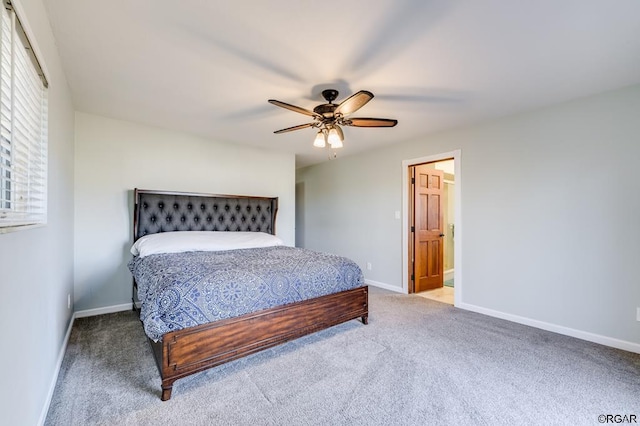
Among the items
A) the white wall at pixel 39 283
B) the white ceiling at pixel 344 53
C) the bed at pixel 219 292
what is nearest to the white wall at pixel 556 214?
the white ceiling at pixel 344 53

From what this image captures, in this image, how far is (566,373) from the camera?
1995 mm

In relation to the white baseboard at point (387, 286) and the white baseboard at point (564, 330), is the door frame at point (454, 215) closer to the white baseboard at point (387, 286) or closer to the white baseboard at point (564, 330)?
the white baseboard at point (387, 286)

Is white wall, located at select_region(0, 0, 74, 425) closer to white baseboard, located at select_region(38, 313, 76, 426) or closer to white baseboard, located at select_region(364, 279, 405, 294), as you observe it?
white baseboard, located at select_region(38, 313, 76, 426)

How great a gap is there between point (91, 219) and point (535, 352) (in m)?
4.54

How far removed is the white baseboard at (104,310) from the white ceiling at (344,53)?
219cm

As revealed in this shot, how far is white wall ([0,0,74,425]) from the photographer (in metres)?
1.05

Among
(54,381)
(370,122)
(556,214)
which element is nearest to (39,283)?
(54,381)

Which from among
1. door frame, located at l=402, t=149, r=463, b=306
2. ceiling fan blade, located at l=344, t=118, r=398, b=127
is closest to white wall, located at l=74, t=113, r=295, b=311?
ceiling fan blade, located at l=344, t=118, r=398, b=127

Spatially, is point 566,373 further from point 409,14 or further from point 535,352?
point 409,14

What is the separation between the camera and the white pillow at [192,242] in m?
2.83

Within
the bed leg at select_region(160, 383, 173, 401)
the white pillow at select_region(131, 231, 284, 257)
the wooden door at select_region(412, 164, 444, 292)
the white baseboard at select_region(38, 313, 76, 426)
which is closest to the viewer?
the white baseboard at select_region(38, 313, 76, 426)

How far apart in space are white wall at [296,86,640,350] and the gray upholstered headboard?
8.07 ft

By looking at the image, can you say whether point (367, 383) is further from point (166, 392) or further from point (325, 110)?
point (325, 110)

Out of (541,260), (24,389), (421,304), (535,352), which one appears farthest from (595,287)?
(24,389)
